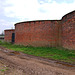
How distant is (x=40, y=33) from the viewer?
1543 cm

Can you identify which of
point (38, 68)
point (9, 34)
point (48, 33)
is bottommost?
point (38, 68)

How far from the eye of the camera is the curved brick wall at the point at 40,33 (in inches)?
580

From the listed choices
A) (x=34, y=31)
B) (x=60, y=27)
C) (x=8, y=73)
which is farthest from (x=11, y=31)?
(x=8, y=73)

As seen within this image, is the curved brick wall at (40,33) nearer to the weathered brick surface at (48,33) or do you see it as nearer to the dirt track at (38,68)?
the weathered brick surface at (48,33)

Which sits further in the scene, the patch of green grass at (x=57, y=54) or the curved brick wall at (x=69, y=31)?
the curved brick wall at (x=69, y=31)

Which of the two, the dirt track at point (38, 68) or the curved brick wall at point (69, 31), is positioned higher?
the curved brick wall at point (69, 31)

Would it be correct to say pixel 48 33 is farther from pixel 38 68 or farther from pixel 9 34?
pixel 9 34

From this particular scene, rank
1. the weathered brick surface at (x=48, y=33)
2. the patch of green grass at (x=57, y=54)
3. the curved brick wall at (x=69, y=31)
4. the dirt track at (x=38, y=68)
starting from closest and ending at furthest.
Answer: the dirt track at (x=38, y=68), the patch of green grass at (x=57, y=54), the curved brick wall at (x=69, y=31), the weathered brick surface at (x=48, y=33)

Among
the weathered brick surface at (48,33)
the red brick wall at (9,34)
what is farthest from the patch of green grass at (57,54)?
the red brick wall at (9,34)

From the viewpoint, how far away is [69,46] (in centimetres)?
1129

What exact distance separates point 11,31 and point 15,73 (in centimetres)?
2277

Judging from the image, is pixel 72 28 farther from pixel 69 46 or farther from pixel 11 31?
pixel 11 31

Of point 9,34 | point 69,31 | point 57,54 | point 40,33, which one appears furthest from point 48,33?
point 9,34

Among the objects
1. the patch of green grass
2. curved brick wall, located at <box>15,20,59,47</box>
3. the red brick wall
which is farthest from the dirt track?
the red brick wall
